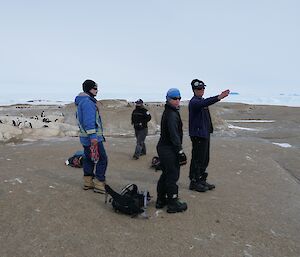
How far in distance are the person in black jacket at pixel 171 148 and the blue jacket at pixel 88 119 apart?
4.00ft

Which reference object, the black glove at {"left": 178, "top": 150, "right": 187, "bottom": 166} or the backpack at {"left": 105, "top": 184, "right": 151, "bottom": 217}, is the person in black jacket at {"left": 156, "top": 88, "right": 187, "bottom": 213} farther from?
the backpack at {"left": 105, "top": 184, "right": 151, "bottom": 217}

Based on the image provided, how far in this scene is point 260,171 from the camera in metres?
10.5

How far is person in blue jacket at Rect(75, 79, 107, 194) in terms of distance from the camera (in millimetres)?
6656

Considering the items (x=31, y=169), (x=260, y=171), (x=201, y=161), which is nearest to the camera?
(x=201, y=161)

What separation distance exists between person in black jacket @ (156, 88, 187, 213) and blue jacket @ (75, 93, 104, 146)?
1219 mm

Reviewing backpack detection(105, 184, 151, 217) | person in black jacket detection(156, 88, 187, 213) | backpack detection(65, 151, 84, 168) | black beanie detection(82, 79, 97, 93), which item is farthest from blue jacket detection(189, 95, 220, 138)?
backpack detection(65, 151, 84, 168)

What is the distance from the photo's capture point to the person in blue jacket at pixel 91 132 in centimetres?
666

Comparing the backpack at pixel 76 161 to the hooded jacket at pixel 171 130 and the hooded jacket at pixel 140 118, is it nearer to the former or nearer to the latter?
the hooded jacket at pixel 140 118

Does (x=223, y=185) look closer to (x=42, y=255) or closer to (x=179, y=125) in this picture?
(x=179, y=125)

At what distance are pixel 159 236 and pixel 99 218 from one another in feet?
3.45

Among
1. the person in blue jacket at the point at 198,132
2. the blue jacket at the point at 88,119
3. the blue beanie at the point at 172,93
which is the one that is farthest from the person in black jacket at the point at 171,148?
the blue jacket at the point at 88,119

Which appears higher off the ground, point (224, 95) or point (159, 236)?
point (224, 95)

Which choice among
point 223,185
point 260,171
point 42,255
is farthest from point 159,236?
point 260,171

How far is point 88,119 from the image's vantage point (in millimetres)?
6641
